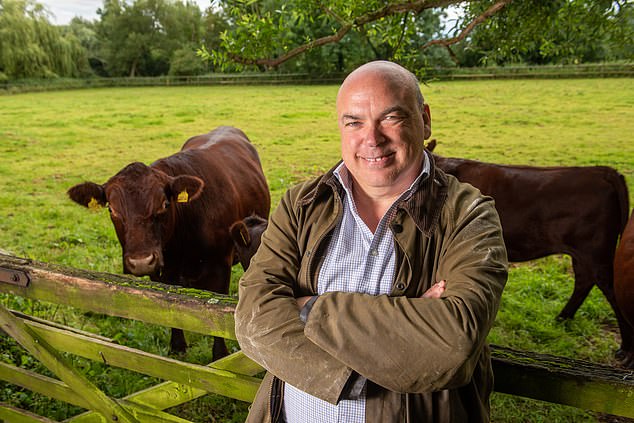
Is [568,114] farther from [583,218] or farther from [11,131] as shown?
[11,131]

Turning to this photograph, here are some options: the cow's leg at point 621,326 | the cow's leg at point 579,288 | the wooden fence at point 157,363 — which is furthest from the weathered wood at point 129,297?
the cow's leg at point 579,288

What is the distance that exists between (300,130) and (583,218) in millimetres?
12923

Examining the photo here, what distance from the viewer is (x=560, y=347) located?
454 centimetres

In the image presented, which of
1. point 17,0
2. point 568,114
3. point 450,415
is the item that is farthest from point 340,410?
point 17,0

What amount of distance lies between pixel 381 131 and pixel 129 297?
133cm

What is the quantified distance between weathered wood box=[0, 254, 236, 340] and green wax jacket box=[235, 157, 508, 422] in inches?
16.3

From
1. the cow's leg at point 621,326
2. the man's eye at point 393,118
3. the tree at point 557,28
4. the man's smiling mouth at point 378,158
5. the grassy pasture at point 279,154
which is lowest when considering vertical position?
the grassy pasture at point 279,154

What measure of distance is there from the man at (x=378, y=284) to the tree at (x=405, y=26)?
7.62 ft

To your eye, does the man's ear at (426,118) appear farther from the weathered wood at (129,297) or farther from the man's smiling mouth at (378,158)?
the weathered wood at (129,297)

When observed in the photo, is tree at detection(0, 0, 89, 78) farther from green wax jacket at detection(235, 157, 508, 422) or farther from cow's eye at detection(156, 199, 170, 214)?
green wax jacket at detection(235, 157, 508, 422)

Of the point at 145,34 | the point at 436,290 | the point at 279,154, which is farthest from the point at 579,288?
the point at 145,34

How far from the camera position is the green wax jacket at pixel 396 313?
4.67 feet

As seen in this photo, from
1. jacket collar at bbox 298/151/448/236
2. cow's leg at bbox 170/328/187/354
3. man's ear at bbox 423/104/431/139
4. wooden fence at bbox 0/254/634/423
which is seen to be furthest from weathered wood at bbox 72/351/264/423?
cow's leg at bbox 170/328/187/354

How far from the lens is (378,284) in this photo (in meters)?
1.63
